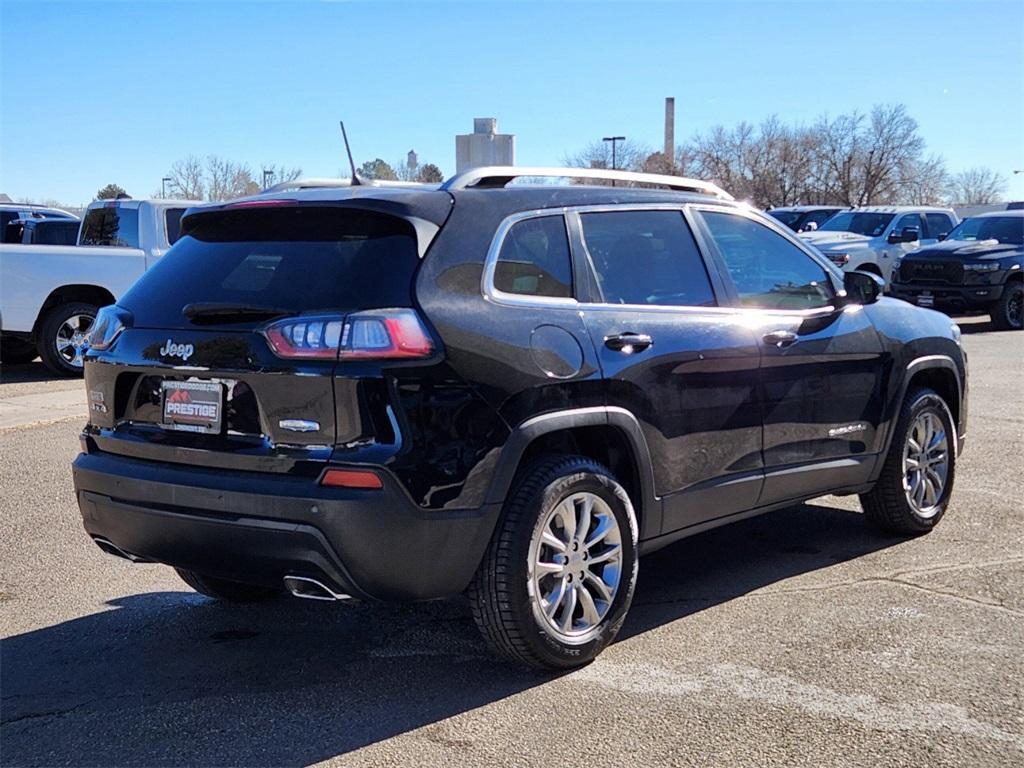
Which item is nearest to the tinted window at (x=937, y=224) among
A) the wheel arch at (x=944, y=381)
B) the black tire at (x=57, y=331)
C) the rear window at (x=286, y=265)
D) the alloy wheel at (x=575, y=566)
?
the black tire at (x=57, y=331)

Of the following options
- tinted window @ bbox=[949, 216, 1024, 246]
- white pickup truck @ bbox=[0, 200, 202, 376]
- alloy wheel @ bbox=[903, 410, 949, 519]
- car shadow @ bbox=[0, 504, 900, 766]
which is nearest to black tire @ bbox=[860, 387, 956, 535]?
alloy wheel @ bbox=[903, 410, 949, 519]

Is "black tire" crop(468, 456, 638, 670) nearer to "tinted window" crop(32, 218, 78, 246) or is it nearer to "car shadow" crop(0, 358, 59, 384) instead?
"car shadow" crop(0, 358, 59, 384)

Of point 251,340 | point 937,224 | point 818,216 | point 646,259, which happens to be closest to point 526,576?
point 251,340

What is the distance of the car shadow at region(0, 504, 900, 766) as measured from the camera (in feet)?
12.3

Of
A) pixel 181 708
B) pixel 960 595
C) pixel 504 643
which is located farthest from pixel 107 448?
pixel 960 595

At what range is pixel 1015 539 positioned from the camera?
6098mm

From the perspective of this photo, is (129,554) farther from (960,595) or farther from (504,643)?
(960,595)

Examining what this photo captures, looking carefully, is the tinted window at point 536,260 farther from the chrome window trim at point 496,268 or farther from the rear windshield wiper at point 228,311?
the rear windshield wiper at point 228,311

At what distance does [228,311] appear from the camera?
404 centimetres

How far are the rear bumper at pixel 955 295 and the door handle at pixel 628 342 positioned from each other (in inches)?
608

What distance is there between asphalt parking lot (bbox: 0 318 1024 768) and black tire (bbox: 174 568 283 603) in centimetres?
7

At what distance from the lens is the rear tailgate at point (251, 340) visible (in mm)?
3824

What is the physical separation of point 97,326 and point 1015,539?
473 centimetres

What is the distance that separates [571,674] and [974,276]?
52.9 ft
